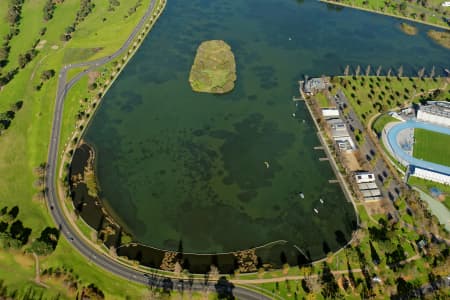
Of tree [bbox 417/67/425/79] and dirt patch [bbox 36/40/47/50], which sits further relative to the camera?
dirt patch [bbox 36/40/47/50]

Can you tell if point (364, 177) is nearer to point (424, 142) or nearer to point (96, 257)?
point (424, 142)

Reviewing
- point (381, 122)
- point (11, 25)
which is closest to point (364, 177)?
point (381, 122)

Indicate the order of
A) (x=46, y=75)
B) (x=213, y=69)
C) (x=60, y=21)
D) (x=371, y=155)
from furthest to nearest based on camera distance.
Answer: (x=60, y=21)
(x=213, y=69)
(x=46, y=75)
(x=371, y=155)

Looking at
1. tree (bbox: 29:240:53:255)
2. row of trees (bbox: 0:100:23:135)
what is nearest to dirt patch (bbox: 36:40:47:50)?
row of trees (bbox: 0:100:23:135)

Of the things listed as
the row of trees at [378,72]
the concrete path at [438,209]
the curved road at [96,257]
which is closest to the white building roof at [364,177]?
the concrete path at [438,209]

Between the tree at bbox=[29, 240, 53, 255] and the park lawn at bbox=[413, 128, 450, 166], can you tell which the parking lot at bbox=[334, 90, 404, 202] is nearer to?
the park lawn at bbox=[413, 128, 450, 166]

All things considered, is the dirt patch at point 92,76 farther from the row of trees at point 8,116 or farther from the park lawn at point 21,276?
the park lawn at point 21,276
